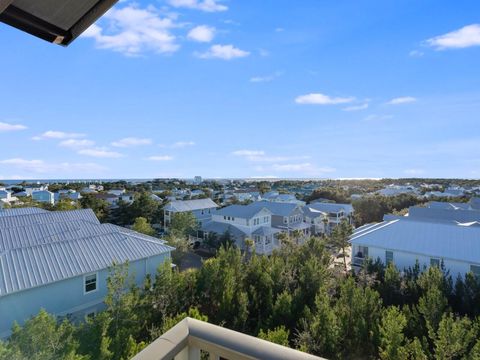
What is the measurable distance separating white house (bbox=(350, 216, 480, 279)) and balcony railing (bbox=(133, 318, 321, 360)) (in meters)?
18.3

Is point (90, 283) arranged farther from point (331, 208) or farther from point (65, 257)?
point (331, 208)

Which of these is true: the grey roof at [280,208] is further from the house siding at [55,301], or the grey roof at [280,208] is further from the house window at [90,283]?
the house window at [90,283]

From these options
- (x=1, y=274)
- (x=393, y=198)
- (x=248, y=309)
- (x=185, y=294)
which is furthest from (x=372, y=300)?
(x=393, y=198)

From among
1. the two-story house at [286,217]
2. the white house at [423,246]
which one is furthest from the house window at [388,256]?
the two-story house at [286,217]

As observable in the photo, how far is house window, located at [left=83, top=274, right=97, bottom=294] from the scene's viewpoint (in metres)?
12.3

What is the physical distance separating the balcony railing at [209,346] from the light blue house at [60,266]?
9.55m

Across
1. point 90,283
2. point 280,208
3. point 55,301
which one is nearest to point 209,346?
point 55,301

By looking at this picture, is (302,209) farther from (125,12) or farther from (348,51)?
(125,12)

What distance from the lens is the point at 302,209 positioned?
3531cm

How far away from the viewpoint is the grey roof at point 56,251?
1076cm

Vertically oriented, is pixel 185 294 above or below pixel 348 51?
below

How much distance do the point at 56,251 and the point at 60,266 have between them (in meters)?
0.99

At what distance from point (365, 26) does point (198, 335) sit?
5.86m

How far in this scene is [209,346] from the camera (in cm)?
142
